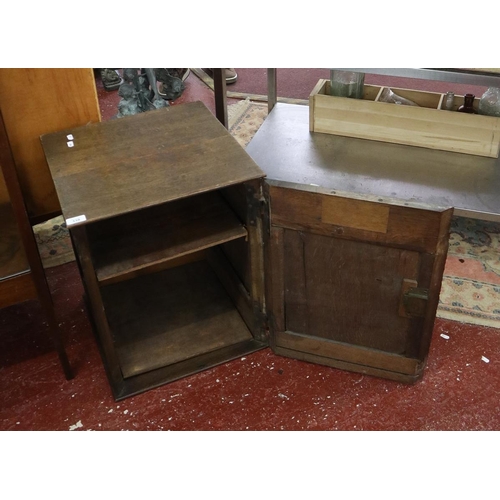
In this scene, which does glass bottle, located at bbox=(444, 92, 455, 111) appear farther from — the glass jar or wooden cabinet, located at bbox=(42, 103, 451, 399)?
wooden cabinet, located at bbox=(42, 103, 451, 399)

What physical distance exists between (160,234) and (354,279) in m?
0.62

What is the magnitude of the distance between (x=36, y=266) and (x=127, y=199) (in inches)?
14.3

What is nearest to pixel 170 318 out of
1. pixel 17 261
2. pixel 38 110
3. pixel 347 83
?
pixel 17 261

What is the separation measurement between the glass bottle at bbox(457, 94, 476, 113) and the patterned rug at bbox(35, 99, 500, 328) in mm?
563

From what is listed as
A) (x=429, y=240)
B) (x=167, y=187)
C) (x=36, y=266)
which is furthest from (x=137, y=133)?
(x=429, y=240)

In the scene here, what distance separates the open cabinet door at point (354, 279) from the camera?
1.71 metres

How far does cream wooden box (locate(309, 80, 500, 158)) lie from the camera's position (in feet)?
7.22

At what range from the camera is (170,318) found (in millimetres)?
2318

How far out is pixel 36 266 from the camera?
1865mm

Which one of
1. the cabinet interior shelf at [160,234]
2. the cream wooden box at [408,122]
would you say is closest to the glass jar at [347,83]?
the cream wooden box at [408,122]

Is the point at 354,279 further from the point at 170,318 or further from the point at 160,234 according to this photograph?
the point at 170,318

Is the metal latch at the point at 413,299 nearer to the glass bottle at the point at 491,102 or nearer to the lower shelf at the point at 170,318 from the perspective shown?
the lower shelf at the point at 170,318

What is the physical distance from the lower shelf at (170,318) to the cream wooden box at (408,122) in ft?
2.54

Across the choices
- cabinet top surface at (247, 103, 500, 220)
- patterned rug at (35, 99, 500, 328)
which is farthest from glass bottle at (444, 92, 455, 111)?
patterned rug at (35, 99, 500, 328)
